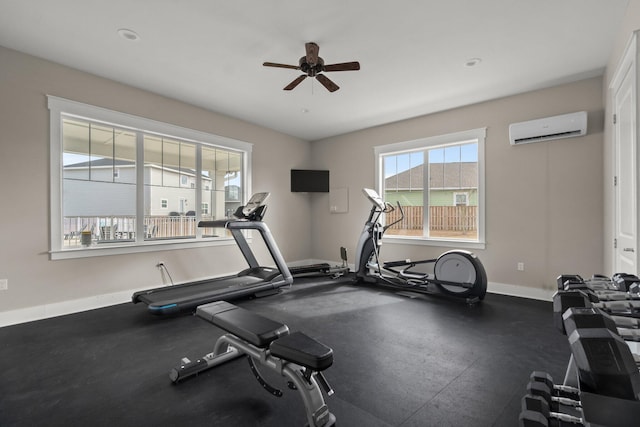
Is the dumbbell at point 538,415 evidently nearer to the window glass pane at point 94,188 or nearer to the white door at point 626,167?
the white door at point 626,167

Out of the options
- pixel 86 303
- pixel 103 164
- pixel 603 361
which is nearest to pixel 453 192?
pixel 603 361

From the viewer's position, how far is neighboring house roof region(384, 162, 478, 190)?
190 inches

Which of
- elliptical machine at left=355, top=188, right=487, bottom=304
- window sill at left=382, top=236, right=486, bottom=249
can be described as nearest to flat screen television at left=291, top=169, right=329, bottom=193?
elliptical machine at left=355, top=188, right=487, bottom=304

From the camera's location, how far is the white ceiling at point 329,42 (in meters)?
2.55

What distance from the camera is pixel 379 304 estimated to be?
3.92 m

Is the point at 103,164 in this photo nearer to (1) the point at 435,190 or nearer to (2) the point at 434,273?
(2) the point at 434,273

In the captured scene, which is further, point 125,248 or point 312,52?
point 125,248

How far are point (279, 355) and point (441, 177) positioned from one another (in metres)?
4.51

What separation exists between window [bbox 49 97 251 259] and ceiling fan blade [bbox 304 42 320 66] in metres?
2.65

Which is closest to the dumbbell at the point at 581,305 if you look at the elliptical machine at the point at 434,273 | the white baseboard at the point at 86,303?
the elliptical machine at the point at 434,273

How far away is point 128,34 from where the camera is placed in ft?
9.50

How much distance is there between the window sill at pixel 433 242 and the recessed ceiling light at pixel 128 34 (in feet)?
15.4

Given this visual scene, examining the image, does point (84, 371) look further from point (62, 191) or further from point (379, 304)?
point (379, 304)

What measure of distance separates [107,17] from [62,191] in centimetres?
211
